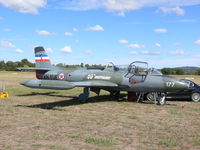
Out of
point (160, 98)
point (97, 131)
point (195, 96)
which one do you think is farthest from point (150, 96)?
point (97, 131)

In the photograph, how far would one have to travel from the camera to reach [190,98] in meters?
14.4

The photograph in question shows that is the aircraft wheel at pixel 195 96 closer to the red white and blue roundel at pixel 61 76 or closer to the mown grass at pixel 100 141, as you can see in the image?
the red white and blue roundel at pixel 61 76

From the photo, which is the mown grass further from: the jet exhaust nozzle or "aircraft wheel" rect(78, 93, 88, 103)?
"aircraft wheel" rect(78, 93, 88, 103)

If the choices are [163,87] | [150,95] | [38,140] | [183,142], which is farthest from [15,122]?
[150,95]

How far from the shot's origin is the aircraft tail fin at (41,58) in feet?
57.8

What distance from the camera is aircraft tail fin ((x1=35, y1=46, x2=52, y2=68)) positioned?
17.6m

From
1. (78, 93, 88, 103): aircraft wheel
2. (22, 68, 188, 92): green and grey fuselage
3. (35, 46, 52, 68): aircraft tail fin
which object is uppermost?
(35, 46, 52, 68): aircraft tail fin

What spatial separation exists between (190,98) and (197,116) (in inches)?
200

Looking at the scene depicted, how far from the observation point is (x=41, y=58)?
696 inches

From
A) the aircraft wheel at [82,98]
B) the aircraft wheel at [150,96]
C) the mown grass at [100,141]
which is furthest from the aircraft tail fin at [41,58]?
the mown grass at [100,141]

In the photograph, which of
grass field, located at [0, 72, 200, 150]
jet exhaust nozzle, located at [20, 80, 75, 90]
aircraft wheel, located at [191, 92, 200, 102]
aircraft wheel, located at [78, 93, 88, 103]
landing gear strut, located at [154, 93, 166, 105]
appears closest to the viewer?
grass field, located at [0, 72, 200, 150]

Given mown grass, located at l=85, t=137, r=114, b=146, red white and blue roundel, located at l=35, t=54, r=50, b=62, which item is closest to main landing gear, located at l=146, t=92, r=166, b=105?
mown grass, located at l=85, t=137, r=114, b=146

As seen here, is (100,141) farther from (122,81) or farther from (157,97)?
(157,97)

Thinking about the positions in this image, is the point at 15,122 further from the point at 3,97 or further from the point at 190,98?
the point at 190,98
